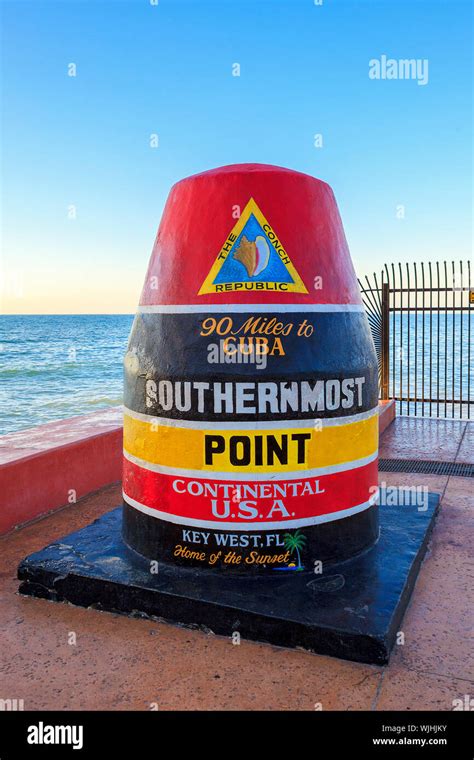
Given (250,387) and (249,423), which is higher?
(250,387)

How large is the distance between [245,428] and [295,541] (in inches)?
31.0

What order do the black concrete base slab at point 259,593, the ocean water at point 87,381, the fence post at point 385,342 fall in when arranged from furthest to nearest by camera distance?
the ocean water at point 87,381 → the fence post at point 385,342 → the black concrete base slab at point 259,593

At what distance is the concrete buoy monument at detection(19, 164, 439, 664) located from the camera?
11.8 feet

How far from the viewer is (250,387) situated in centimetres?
359

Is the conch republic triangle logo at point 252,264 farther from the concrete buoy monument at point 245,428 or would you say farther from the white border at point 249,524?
the white border at point 249,524

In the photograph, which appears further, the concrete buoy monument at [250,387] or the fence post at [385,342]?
the fence post at [385,342]

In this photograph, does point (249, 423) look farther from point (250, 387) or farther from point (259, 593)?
point (259, 593)

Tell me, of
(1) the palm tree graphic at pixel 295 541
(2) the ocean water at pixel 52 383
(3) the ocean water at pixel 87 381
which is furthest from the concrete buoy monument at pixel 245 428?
(2) the ocean water at pixel 52 383

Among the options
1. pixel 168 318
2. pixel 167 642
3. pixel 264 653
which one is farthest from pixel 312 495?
pixel 168 318

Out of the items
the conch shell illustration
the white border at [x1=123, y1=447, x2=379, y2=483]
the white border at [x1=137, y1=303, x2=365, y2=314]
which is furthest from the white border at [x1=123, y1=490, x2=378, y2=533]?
the conch shell illustration

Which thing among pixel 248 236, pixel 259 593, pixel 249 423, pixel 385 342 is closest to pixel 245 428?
pixel 249 423

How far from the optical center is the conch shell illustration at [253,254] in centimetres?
367
